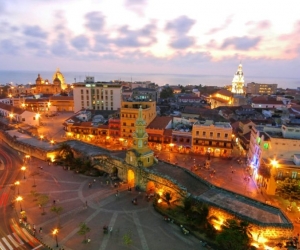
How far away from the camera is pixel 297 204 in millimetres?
35562

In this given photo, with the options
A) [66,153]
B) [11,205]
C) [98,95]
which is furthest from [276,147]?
[98,95]

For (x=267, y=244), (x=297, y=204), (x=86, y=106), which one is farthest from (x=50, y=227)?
(x=86, y=106)

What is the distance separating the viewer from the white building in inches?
3875

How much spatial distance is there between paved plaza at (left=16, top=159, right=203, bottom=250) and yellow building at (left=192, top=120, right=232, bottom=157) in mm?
24077

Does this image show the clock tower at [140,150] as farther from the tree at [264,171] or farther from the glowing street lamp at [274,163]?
the glowing street lamp at [274,163]

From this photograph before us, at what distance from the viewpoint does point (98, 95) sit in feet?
327

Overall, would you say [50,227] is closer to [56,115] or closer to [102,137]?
[102,137]

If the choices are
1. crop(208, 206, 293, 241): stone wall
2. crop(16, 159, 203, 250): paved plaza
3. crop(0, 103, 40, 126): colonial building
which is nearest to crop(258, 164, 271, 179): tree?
crop(208, 206, 293, 241): stone wall

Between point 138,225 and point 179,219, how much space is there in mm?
5118

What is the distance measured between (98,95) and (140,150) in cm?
6408

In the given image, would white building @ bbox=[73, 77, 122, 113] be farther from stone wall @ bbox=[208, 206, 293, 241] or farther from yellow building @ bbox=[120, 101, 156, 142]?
stone wall @ bbox=[208, 206, 293, 241]

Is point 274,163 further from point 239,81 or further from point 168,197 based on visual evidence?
point 239,81

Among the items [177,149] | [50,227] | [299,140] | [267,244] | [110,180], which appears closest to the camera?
[267,244]

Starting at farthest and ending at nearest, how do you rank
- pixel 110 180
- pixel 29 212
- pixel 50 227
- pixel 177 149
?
pixel 177 149 → pixel 110 180 → pixel 29 212 → pixel 50 227
